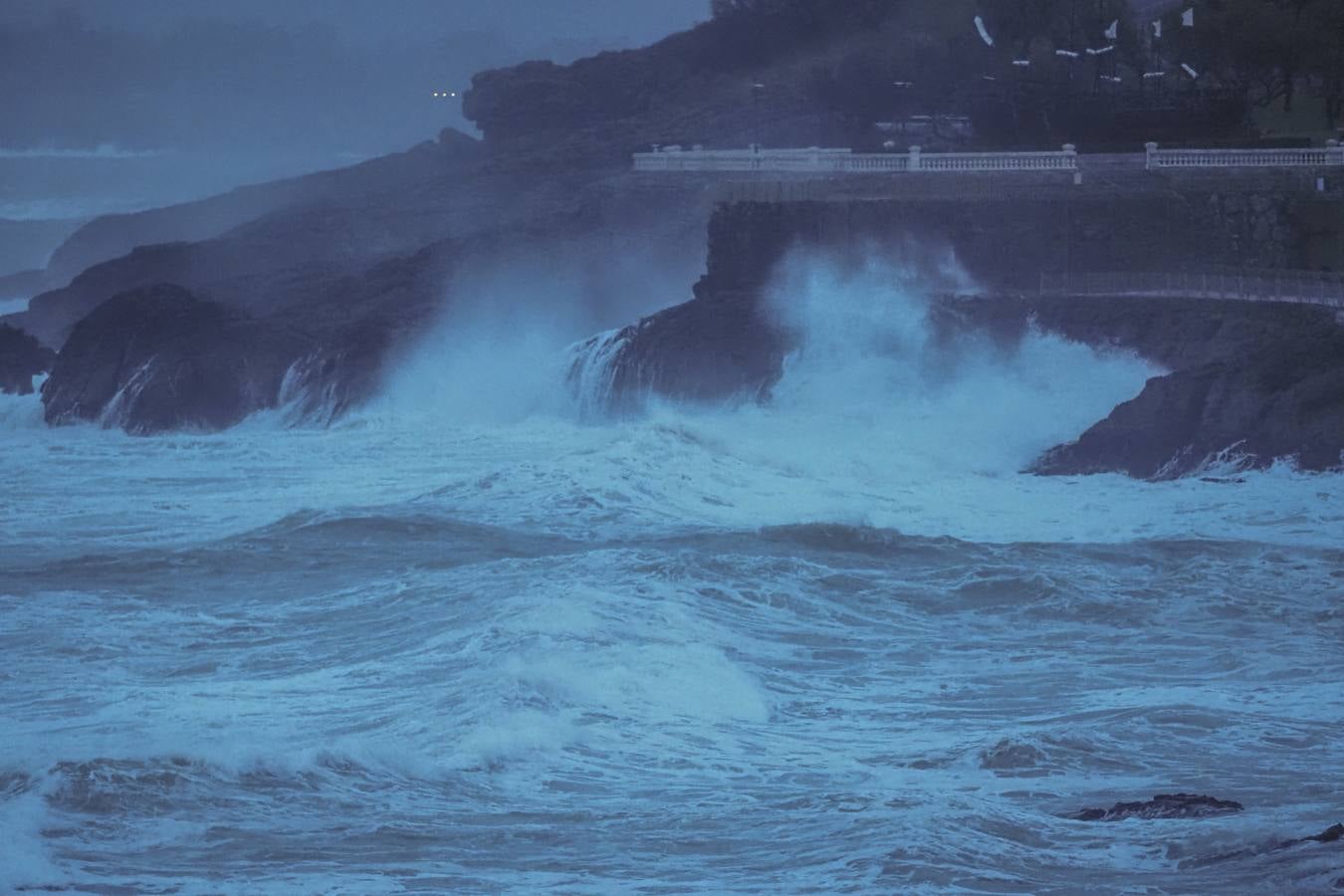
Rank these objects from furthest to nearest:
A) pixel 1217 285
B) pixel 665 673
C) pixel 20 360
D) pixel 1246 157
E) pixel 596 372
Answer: pixel 20 360, pixel 1246 157, pixel 596 372, pixel 1217 285, pixel 665 673

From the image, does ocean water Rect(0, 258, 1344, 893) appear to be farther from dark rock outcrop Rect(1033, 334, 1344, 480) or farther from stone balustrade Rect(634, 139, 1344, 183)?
stone balustrade Rect(634, 139, 1344, 183)

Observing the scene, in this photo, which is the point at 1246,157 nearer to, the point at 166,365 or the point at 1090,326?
the point at 1090,326

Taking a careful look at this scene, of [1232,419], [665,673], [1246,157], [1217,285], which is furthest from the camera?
[1246,157]

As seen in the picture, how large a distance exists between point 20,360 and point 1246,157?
24396 mm

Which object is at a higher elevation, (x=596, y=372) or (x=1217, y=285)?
(x=1217, y=285)

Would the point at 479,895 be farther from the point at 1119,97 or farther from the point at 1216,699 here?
the point at 1119,97

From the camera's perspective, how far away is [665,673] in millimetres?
13367

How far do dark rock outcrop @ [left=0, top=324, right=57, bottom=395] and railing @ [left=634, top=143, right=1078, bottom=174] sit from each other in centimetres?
1416

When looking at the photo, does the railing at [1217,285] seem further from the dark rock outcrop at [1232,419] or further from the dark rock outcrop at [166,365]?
the dark rock outcrop at [166,365]

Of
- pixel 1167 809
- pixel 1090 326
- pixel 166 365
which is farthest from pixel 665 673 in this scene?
pixel 166 365

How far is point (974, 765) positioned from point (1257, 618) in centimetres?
544

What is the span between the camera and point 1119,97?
132 ft

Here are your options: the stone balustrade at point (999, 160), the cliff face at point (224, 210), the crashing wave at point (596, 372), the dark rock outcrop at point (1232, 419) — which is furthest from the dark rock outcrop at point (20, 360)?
the dark rock outcrop at point (1232, 419)

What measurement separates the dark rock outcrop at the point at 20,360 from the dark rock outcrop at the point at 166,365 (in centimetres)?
313
